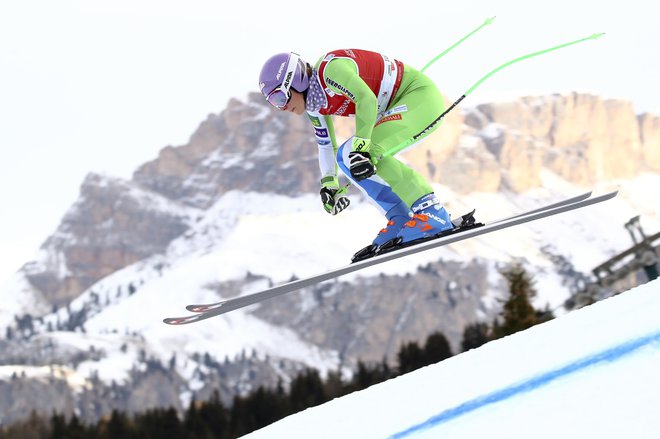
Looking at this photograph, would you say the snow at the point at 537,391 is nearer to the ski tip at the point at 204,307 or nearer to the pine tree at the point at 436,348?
the ski tip at the point at 204,307

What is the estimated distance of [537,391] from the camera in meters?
3.85

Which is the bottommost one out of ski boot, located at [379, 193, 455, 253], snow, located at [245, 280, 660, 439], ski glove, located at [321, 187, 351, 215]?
snow, located at [245, 280, 660, 439]

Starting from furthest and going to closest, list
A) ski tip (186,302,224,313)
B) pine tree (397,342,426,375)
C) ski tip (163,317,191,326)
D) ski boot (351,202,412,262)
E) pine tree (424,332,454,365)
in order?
pine tree (424,332,454,365) → pine tree (397,342,426,375) → ski boot (351,202,412,262) → ski tip (186,302,224,313) → ski tip (163,317,191,326)

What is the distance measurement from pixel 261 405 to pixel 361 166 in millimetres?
49249

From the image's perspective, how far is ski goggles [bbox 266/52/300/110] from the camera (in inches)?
221

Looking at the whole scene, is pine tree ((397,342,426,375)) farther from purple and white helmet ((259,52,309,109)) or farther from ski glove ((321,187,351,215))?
purple and white helmet ((259,52,309,109))

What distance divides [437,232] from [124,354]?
194240 mm

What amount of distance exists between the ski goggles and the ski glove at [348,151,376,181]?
61 cm

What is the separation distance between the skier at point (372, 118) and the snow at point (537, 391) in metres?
1.74

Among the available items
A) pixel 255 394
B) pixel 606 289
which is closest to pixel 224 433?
pixel 255 394

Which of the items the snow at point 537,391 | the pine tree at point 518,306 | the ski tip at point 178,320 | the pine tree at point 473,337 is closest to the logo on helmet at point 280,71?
the ski tip at point 178,320

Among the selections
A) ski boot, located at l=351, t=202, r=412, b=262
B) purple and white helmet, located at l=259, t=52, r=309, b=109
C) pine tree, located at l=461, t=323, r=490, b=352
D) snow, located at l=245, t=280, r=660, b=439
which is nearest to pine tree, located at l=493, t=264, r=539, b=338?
pine tree, located at l=461, t=323, r=490, b=352

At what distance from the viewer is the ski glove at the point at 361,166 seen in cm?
555

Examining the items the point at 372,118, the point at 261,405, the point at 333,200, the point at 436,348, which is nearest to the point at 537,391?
the point at 372,118
